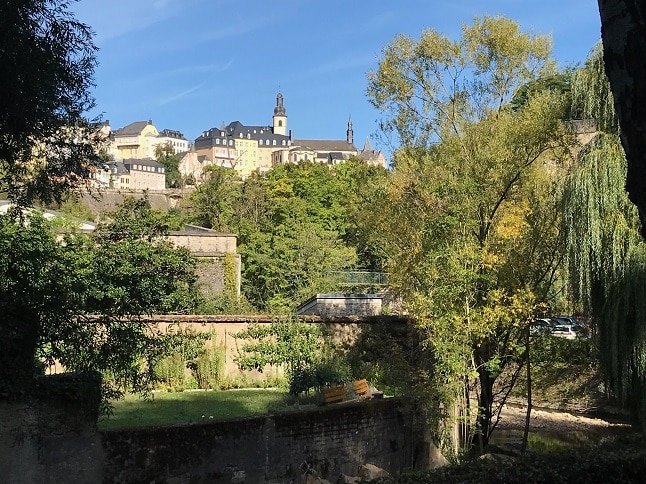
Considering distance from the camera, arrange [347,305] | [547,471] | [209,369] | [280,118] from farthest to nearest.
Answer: [280,118]
[347,305]
[209,369]
[547,471]

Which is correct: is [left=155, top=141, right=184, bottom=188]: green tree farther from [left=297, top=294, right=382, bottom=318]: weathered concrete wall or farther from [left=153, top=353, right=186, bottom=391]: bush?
[left=153, top=353, right=186, bottom=391]: bush

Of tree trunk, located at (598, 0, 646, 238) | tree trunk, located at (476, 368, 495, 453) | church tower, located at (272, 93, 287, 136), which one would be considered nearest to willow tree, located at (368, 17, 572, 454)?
tree trunk, located at (476, 368, 495, 453)

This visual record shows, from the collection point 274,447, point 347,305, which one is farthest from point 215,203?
point 274,447

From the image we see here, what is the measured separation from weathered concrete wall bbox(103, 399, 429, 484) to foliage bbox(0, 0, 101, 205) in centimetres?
421

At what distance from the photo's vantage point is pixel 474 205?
13.8 m

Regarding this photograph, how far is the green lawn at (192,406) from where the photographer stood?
11.7m

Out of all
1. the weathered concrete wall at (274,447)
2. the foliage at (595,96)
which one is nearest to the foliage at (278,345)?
the weathered concrete wall at (274,447)

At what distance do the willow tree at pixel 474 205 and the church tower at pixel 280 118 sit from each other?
144224mm

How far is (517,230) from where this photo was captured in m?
13.9

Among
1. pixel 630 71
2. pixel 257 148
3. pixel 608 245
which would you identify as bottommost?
pixel 608 245

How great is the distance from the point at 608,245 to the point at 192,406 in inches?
375

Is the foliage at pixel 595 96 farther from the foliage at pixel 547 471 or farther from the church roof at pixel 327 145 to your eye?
the church roof at pixel 327 145

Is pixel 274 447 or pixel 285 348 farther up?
pixel 285 348

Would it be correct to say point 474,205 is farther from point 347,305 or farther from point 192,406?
point 347,305
